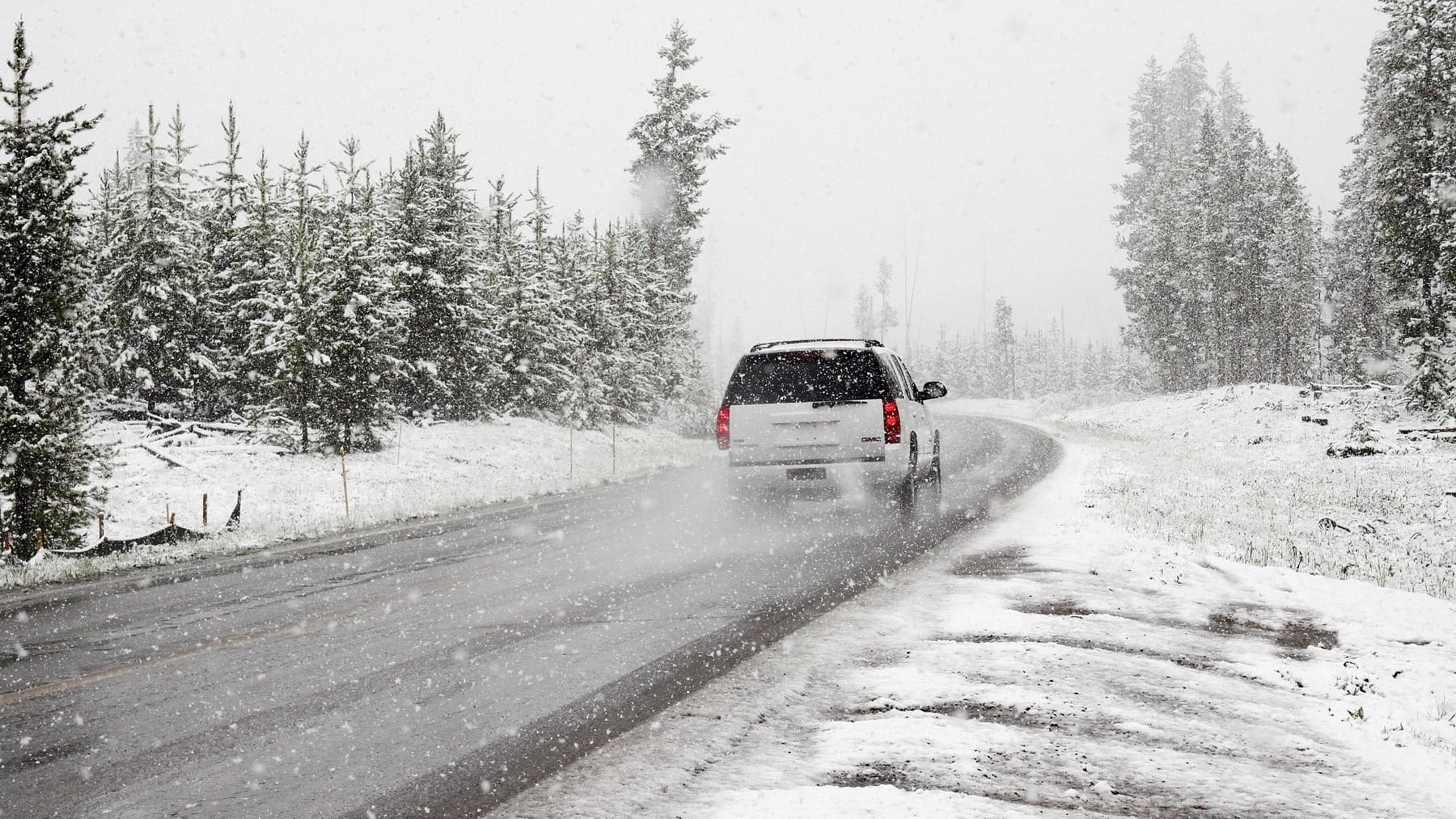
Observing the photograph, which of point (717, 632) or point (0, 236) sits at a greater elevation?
point (0, 236)

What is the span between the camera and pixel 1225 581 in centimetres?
740

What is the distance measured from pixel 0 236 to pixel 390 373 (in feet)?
29.9

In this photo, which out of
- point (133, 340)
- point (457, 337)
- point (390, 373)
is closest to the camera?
point (390, 373)

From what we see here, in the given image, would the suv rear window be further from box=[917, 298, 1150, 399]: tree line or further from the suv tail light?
box=[917, 298, 1150, 399]: tree line

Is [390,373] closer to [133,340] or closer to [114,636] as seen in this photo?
[133,340]

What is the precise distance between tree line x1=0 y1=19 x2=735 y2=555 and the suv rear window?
994 centimetres

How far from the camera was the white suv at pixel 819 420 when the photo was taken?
11070 millimetres

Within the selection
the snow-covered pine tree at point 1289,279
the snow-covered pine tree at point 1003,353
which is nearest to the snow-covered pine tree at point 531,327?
the snow-covered pine tree at point 1289,279

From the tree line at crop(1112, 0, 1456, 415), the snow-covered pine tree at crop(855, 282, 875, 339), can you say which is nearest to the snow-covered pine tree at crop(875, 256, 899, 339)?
the snow-covered pine tree at crop(855, 282, 875, 339)

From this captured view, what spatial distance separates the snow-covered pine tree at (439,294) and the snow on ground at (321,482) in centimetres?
145

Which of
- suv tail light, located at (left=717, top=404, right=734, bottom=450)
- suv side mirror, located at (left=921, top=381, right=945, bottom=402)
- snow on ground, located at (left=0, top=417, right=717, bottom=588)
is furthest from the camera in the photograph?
suv side mirror, located at (left=921, top=381, right=945, bottom=402)

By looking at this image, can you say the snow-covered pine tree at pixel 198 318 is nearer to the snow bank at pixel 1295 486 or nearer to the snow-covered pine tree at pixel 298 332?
the snow-covered pine tree at pixel 298 332

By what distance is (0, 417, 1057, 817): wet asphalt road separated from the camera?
3582 mm

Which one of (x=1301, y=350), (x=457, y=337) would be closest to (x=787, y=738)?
(x=457, y=337)
